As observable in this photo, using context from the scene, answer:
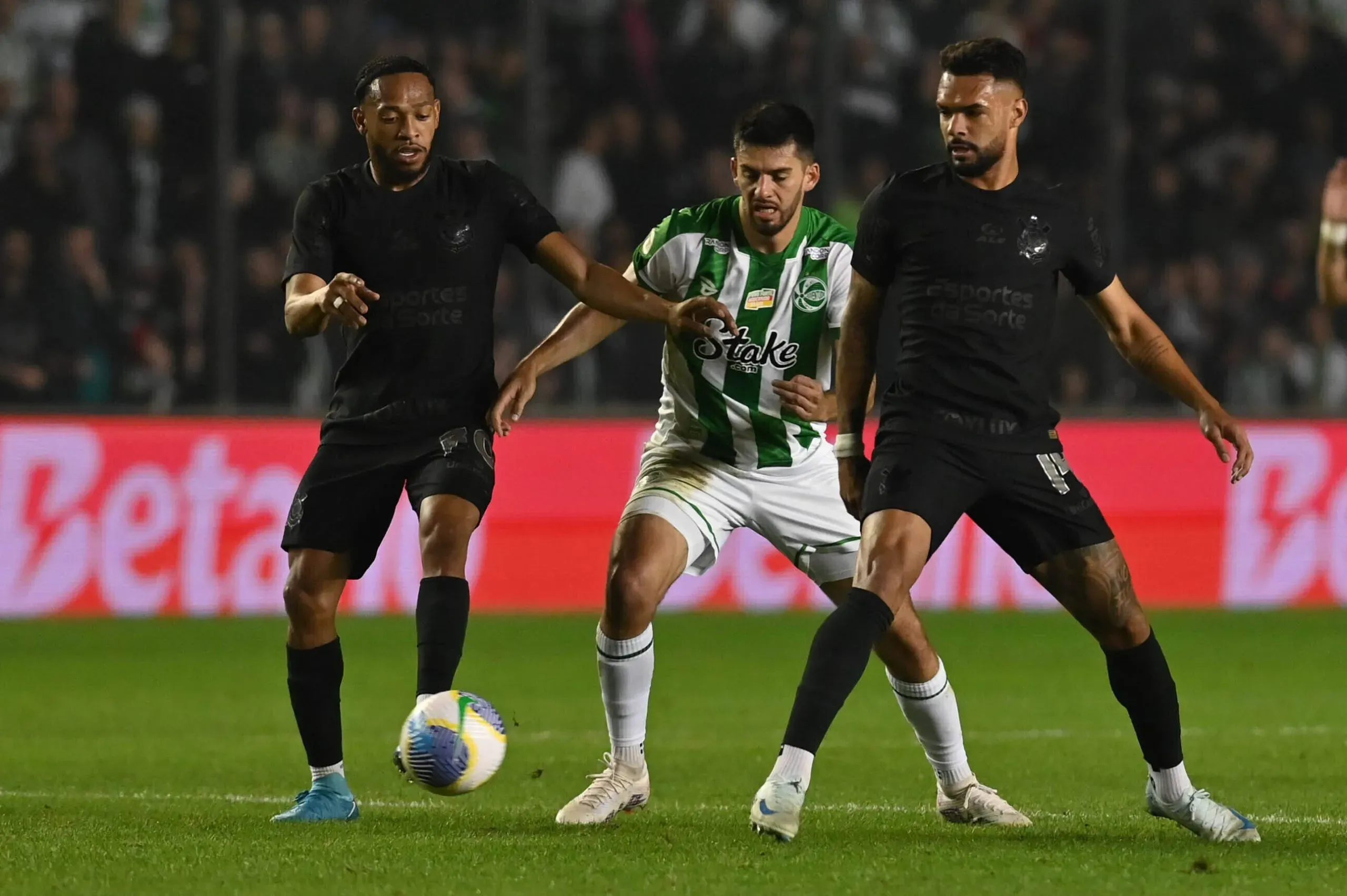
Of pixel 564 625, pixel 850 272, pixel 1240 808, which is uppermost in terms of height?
pixel 850 272

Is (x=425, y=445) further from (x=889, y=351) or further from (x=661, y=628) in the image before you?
(x=889, y=351)

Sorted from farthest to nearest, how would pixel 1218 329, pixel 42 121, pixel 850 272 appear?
pixel 1218 329 < pixel 42 121 < pixel 850 272

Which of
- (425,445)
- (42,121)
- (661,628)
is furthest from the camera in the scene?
(42,121)

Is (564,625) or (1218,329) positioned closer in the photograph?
(564,625)

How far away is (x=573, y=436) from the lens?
13453 millimetres

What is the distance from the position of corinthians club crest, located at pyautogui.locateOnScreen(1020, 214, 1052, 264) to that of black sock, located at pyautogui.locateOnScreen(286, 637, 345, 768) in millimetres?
2240

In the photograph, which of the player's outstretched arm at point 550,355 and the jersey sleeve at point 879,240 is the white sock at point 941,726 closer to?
the jersey sleeve at point 879,240

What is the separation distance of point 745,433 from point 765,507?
0.77 ft

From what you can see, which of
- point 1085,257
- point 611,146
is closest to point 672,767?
point 1085,257

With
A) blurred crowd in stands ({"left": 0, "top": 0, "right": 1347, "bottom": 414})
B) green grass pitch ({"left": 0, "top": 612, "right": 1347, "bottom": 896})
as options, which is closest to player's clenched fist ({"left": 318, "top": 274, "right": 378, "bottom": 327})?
green grass pitch ({"left": 0, "top": 612, "right": 1347, "bottom": 896})

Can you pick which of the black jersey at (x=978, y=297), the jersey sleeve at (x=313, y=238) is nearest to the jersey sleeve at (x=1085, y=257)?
the black jersey at (x=978, y=297)

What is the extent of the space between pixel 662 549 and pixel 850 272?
107 centimetres

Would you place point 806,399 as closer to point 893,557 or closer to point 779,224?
point 779,224

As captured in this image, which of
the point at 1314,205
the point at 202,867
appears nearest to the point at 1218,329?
the point at 1314,205
